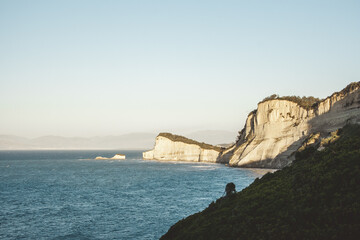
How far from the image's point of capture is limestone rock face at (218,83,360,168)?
71.7 metres

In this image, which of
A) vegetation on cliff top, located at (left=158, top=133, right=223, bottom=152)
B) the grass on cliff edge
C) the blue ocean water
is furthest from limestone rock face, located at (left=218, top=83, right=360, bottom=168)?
the grass on cliff edge

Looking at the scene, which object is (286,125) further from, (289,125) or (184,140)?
(184,140)

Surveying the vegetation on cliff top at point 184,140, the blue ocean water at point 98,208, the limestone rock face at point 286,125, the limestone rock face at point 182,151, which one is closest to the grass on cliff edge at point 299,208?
the blue ocean water at point 98,208

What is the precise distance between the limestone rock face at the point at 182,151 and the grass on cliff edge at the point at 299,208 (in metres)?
118

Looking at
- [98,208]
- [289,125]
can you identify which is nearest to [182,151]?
[289,125]

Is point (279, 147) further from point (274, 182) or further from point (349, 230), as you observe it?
point (349, 230)

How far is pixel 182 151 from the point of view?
5999 inches

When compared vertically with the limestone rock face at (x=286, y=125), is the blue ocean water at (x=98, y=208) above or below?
below

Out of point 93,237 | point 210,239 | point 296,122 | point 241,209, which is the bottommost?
point 93,237

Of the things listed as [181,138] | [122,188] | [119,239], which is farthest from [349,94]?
[181,138]

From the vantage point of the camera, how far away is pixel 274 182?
24.7m

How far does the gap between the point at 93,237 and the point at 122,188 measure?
31768 mm

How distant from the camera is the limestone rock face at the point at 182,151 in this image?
472 ft

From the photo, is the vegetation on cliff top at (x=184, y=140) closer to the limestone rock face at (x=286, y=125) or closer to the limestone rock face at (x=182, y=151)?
the limestone rock face at (x=182, y=151)
